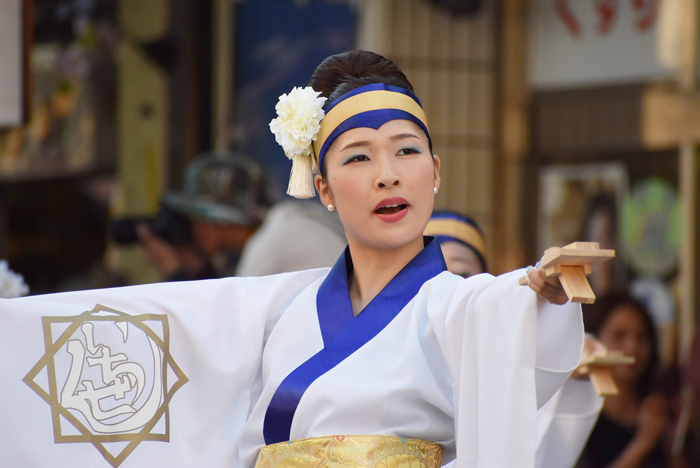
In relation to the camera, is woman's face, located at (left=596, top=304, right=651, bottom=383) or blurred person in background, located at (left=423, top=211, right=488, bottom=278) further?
woman's face, located at (left=596, top=304, right=651, bottom=383)

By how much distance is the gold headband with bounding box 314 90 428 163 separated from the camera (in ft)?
5.84

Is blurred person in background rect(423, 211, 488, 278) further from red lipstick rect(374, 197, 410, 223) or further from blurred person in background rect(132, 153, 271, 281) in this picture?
blurred person in background rect(132, 153, 271, 281)

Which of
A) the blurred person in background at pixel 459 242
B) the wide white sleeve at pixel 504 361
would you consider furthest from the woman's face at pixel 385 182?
the blurred person in background at pixel 459 242

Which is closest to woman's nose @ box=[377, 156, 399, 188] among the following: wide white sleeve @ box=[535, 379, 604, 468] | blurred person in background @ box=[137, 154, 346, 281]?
wide white sleeve @ box=[535, 379, 604, 468]

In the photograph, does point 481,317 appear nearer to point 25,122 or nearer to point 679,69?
point 25,122

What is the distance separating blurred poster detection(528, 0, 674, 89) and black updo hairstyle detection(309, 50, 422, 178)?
2723mm

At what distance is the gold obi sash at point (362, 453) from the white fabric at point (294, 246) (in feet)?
4.86

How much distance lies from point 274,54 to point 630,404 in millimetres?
2602

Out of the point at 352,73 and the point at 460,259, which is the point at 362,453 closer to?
the point at 352,73

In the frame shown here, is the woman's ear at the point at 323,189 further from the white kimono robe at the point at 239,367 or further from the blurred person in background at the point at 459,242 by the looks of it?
the blurred person in background at the point at 459,242

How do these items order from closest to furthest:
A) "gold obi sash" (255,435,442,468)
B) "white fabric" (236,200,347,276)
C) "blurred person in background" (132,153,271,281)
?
1. "gold obi sash" (255,435,442,468)
2. "white fabric" (236,200,347,276)
3. "blurred person in background" (132,153,271,281)

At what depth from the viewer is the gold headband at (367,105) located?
178 centimetres

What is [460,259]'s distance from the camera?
2.46 m

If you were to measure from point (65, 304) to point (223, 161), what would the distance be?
232 cm
